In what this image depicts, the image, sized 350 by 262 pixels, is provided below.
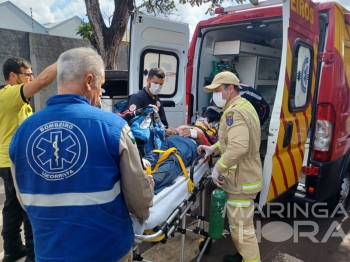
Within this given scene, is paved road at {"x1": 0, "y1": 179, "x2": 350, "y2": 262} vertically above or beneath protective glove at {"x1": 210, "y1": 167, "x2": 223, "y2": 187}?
beneath

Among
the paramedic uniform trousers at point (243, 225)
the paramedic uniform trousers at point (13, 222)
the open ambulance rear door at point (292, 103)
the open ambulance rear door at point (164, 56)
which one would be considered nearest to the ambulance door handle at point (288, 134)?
the open ambulance rear door at point (292, 103)

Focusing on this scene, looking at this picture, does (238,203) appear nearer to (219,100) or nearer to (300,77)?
(219,100)

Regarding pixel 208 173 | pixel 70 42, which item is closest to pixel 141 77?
pixel 208 173

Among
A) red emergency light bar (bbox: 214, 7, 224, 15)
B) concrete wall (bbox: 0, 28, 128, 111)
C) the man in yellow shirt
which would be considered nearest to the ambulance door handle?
red emergency light bar (bbox: 214, 7, 224, 15)

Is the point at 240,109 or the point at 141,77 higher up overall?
the point at 141,77

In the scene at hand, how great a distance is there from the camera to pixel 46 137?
47.0 inches

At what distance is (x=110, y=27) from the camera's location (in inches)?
249

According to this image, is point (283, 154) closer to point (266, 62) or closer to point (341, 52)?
point (341, 52)

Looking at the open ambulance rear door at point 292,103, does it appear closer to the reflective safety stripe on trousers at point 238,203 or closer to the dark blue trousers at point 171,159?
the reflective safety stripe on trousers at point 238,203

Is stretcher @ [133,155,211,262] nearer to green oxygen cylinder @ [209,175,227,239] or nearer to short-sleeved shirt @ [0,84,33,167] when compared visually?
green oxygen cylinder @ [209,175,227,239]

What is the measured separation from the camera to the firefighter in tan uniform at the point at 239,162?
217 cm

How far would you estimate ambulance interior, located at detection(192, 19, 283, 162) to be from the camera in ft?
13.0

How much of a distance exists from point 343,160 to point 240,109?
5.74 ft

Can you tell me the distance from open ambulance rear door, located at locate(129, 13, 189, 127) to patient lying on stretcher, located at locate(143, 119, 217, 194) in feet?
2.74
